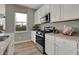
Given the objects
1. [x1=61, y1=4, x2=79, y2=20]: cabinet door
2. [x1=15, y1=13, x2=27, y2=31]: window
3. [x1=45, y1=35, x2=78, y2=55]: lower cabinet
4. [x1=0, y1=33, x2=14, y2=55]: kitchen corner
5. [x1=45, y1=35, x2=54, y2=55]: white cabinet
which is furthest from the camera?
[x1=15, y1=13, x2=27, y2=31]: window

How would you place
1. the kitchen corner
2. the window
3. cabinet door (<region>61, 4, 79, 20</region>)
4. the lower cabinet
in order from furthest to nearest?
the window
cabinet door (<region>61, 4, 79, 20</region>)
the lower cabinet
the kitchen corner

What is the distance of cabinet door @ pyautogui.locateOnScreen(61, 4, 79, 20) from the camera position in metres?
1.84

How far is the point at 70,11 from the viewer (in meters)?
A: 2.04

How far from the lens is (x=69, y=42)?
5.43ft

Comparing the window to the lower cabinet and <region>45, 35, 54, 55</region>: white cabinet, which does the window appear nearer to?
<region>45, 35, 54, 55</region>: white cabinet

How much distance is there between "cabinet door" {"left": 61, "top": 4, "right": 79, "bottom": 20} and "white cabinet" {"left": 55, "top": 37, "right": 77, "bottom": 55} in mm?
597

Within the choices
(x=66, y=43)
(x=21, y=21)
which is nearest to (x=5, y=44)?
(x=66, y=43)

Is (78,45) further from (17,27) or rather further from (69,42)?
(17,27)

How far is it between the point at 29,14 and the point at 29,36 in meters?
1.51

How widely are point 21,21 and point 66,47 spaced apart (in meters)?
4.27

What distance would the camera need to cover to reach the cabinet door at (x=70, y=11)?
184 centimetres

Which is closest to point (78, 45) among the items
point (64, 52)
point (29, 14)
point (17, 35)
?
point (64, 52)

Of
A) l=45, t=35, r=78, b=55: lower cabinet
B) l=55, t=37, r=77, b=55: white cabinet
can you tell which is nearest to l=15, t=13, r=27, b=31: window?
l=45, t=35, r=78, b=55: lower cabinet

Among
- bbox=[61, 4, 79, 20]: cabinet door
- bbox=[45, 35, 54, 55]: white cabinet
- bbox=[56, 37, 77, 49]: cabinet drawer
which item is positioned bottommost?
bbox=[45, 35, 54, 55]: white cabinet
